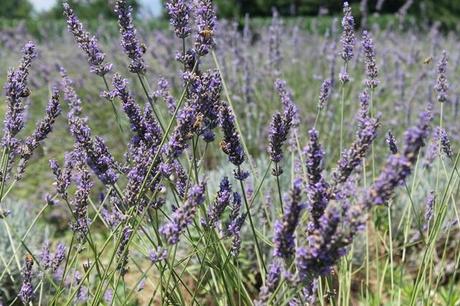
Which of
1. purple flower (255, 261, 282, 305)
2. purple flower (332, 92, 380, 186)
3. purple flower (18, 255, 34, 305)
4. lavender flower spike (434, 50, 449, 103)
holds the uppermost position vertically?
lavender flower spike (434, 50, 449, 103)

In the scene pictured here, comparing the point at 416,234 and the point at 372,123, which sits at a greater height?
the point at 372,123

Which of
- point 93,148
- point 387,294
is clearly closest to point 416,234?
point 387,294

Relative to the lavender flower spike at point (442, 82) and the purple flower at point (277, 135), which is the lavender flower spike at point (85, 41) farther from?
the lavender flower spike at point (442, 82)

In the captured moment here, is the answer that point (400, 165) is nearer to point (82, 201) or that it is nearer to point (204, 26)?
point (204, 26)

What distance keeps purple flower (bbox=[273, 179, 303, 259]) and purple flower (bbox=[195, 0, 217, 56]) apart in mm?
553

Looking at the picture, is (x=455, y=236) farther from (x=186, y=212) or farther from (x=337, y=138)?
(x=186, y=212)

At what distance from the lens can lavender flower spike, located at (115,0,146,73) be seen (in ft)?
5.70

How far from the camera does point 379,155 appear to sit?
5.19 metres

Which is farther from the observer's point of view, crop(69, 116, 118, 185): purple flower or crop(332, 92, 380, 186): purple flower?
crop(69, 116, 118, 185): purple flower

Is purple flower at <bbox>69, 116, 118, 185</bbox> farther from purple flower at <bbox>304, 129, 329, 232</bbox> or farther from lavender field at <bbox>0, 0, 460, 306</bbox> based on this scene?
purple flower at <bbox>304, 129, 329, 232</bbox>

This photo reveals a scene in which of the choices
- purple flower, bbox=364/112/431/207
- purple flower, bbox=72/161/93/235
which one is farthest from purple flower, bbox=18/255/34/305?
purple flower, bbox=364/112/431/207

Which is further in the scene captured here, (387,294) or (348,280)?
(387,294)

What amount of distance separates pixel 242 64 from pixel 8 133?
355 centimetres

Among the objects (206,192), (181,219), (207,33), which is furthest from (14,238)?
(181,219)
